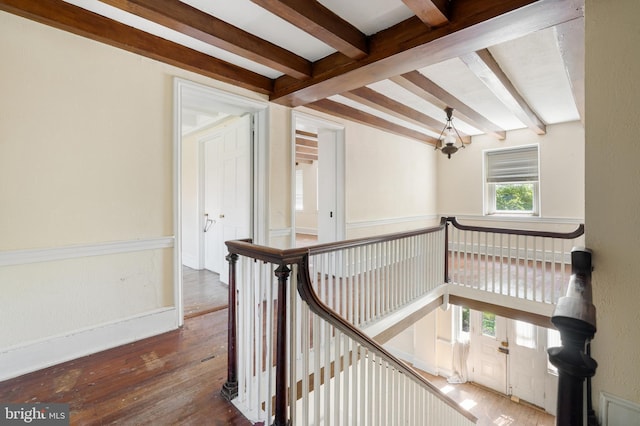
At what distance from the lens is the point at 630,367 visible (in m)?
1.26

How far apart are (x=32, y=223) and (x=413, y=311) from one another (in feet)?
11.3

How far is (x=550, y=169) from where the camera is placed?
508 centimetres

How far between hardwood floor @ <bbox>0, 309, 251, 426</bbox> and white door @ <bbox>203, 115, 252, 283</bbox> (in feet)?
4.73

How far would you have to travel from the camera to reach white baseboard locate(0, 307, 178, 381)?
75.1 inches

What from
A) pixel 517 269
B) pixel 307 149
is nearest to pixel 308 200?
pixel 307 149

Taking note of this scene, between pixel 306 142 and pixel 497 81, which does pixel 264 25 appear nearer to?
pixel 497 81

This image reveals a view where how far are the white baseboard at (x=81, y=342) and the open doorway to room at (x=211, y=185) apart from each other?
244mm

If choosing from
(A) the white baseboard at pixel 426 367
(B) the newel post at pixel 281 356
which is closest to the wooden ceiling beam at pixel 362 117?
(B) the newel post at pixel 281 356

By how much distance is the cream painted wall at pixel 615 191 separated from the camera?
1.27m

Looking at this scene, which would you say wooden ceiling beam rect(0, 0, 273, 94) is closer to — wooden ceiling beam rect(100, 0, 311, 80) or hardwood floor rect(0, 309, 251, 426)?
wooden ceiling beam rect(100, 0, 311, 80)

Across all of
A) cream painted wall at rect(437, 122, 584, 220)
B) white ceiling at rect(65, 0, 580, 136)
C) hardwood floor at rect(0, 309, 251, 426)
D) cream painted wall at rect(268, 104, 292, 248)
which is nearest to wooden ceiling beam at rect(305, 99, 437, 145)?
white ceiling at rect(65, 0, 580, 136)

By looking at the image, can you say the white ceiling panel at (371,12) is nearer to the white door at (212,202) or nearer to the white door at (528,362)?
the white door at (212,202)

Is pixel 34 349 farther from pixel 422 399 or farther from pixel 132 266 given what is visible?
pixel 422 399

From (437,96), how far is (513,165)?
3.20m
